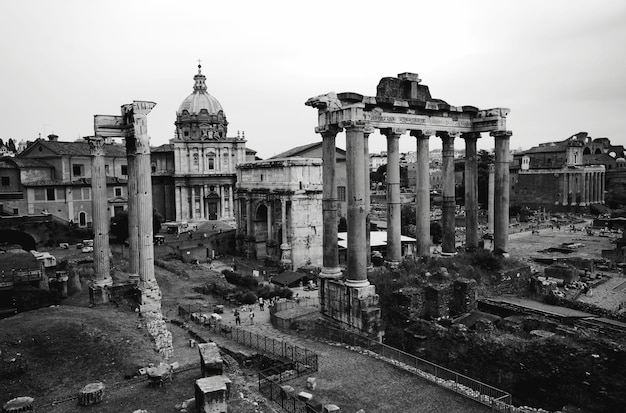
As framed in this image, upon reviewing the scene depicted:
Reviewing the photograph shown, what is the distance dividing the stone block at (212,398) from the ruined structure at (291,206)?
29.2 metres

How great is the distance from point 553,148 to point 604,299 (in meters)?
78.1

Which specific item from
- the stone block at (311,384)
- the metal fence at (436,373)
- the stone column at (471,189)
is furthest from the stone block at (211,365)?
the stone column at (471,189)

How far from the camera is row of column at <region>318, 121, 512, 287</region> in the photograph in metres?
17.0

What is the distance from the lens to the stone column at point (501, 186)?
21.6 metres

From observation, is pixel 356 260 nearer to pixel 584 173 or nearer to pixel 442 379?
pixel 442 379

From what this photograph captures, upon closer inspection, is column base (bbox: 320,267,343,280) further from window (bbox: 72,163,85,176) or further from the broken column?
window (bbox: 72,163,85,176)

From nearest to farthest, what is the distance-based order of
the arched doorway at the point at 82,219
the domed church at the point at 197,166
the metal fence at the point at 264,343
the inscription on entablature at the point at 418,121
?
1. the metal fence at the point at 264,343
2. the inscription on entablature at the point at 418,121
3. the arched doorway at the point at 82,219
4. the domed church at the point at 197,166

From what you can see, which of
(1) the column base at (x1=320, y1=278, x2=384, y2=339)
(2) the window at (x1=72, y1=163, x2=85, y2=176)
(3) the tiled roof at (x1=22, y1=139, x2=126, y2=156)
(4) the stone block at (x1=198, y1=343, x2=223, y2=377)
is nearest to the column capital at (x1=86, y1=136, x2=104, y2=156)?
(1) the column base at (x1=320, y1=278, x2=384, y2=339)

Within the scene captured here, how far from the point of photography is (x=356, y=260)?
16.9 m

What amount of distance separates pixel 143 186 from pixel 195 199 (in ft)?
A: 115

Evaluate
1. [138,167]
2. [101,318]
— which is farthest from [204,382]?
[138,167]

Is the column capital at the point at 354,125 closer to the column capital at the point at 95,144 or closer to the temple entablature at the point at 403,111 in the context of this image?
the temple entablature at the point at 403,111

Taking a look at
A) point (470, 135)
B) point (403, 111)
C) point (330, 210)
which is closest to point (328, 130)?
point (330, 210)

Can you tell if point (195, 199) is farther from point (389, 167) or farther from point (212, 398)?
point (212, 398)
